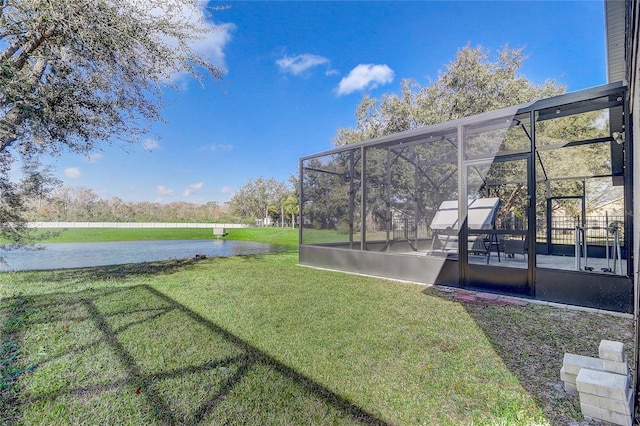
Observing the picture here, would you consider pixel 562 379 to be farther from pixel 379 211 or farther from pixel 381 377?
pixel 379 211

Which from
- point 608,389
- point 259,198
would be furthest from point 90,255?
point 259,198

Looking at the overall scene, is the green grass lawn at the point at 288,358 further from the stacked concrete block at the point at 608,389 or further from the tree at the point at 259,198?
the tree at the point at 259,198

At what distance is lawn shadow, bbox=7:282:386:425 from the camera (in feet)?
5.43

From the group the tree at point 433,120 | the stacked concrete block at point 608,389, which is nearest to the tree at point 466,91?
the tree at point 433,120

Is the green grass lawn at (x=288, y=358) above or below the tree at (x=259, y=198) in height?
below

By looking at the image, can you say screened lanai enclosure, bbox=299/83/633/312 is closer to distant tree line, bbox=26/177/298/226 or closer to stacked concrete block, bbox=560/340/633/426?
stacked concrete block, bbox=560/340/633/426

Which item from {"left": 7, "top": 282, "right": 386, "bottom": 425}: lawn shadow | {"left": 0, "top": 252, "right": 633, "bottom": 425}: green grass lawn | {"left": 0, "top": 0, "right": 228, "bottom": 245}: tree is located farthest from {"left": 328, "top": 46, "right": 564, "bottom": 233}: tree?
{"left": 7, "top": 282, "right": 386, "bottom": 425}: lawn shadow

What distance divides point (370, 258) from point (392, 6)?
368 inches

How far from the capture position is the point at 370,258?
19.5ft

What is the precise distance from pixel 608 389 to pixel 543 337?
1349 millimetres

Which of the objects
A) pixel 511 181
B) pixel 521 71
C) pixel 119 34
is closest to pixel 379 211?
pixel 511 181

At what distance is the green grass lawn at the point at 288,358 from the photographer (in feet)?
5.55

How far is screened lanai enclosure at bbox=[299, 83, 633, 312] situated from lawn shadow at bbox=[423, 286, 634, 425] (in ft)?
1.55

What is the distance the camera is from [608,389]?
1526 mm
